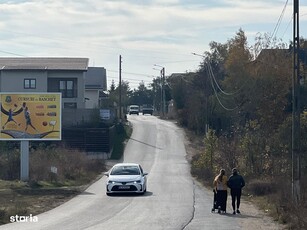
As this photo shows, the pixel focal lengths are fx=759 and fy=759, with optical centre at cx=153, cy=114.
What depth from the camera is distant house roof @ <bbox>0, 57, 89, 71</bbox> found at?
79125 millimetres

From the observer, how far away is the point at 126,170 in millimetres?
35688

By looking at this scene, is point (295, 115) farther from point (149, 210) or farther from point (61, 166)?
point (61, 166)

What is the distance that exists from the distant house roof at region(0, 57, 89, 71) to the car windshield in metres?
43.4

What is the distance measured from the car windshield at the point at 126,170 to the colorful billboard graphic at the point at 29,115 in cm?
697

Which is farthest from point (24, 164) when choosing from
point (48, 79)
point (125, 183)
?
point (48, 79)

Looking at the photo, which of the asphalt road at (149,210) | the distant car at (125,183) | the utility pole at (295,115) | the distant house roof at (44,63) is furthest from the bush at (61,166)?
the distant house roof at (44,63)

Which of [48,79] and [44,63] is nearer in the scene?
[48,79]

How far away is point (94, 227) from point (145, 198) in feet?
36.6

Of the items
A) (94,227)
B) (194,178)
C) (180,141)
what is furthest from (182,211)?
(180,141)

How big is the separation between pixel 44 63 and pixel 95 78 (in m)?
17.1

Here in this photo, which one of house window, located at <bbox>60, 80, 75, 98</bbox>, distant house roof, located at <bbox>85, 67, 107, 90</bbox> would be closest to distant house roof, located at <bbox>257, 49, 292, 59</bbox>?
house window, located at <bbox>60, 80, 75, 98</bbox>

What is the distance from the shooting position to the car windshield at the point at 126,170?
116 feet

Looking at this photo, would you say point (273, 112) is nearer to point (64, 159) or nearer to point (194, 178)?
point (194, 178)

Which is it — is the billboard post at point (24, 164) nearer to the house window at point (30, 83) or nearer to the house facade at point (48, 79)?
the house facade at point (48, 79)
